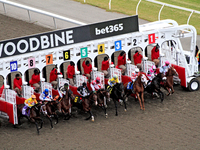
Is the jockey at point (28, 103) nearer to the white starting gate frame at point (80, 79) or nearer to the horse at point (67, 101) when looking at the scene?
the horse at point (67, 101)

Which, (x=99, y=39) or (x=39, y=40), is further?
(x=99, y=39)

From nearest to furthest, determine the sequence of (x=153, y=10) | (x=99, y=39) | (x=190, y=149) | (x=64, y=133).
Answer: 1. (x=190, y=149)
2. (x=64, y=133)
3. (x=99, y=39)
4. (x=153, y=10)

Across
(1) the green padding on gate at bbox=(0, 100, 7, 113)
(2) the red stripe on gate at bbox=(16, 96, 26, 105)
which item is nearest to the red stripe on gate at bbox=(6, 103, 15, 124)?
(1) the green padding on gate at bbox=(0, 100, 7, 113)

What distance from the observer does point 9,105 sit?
15.1 metres

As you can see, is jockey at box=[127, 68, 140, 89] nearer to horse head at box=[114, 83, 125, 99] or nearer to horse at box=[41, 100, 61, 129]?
horse head at box=[114, 83, 125, 99]

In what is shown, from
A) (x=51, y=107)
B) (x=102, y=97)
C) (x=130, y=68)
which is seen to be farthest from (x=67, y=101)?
(x=130, y=68)

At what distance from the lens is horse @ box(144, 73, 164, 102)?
54.6 ft

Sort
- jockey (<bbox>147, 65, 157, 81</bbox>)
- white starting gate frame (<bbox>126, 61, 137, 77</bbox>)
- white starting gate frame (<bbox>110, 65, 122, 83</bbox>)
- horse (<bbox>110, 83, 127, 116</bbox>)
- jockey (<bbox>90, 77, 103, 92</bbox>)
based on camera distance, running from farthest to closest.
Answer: white starting gate frame (<bbox>126, 61, 137, 77</bbox>)
white starting gate frame (<bbox>110, 65, 122, 83</bbox>)
jockey (<bbox>147, 65, 157, 81</bbox>)
jockey (<bbox>90, 77, 103, 92</bbox>)
horse (<bbox>110, 83, 127, 116</bbox>)

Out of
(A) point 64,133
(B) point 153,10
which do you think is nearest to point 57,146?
(A) point 64,133

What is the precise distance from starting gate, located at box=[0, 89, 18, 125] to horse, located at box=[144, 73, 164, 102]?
16.3 ft

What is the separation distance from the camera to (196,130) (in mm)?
14766

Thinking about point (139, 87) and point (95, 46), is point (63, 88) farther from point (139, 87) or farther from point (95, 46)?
point (139, 87)

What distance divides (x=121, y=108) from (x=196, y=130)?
9.96 feet

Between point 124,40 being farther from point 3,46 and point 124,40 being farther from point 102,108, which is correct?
point 3,46
